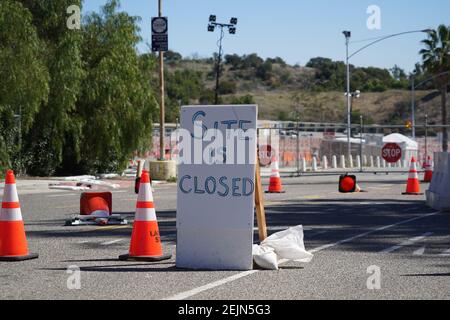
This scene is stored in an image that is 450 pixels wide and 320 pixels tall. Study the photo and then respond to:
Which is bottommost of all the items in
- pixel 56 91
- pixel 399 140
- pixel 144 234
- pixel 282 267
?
pixel 282 267

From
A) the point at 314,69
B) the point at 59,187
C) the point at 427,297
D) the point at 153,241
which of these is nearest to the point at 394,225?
the point at 153,241

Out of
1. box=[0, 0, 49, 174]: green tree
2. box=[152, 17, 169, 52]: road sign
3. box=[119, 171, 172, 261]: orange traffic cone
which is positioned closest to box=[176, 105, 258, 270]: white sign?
box=[119, 171, 172, 261]: orange traffic cone

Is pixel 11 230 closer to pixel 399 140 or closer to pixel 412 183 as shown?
pixel 412 183

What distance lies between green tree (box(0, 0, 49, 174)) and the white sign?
22.3 metres

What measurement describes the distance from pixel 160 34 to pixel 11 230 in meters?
→ 24.1

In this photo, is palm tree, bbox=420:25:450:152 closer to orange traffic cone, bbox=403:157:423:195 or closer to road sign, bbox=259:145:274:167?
road sign, bbox=259:145:274:167

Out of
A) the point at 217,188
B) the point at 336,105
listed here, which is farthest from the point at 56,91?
the point at 336,105

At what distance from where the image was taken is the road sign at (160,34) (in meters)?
33.8

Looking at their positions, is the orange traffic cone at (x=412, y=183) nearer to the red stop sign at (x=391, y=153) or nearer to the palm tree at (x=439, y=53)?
the red stop sign at (x=391, y=153)

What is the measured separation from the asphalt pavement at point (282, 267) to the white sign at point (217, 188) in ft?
0.96

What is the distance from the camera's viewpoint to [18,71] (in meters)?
31.0

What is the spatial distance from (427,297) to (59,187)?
2162 cm

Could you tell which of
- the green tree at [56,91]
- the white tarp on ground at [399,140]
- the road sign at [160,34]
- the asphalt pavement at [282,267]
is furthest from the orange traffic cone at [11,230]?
the white tarp on ground at [399,140]
